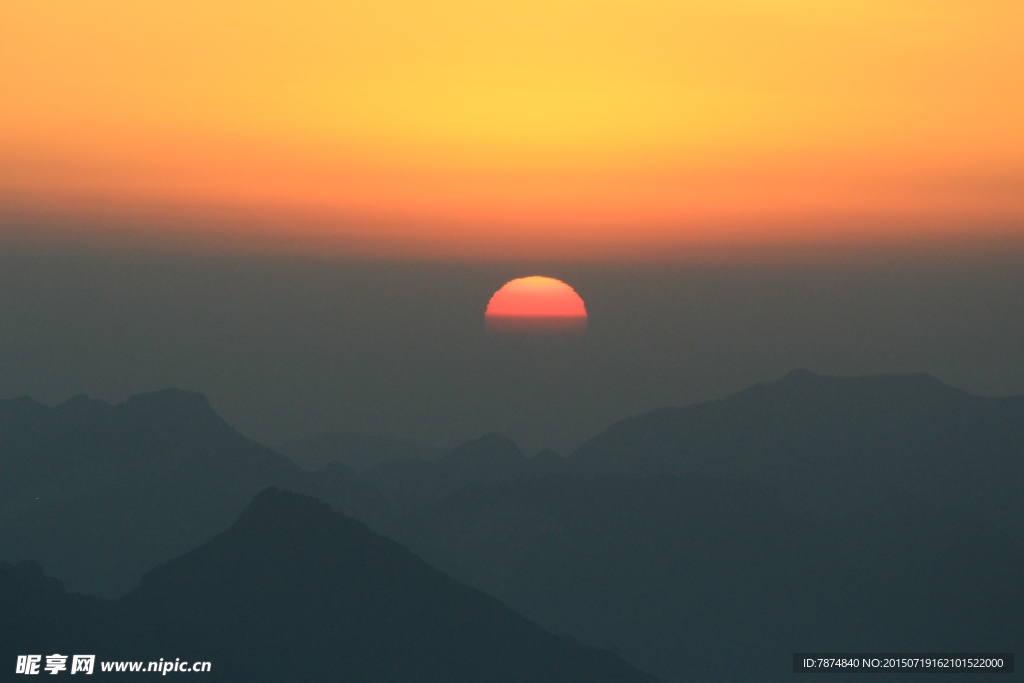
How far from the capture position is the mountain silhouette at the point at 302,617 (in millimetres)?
143000

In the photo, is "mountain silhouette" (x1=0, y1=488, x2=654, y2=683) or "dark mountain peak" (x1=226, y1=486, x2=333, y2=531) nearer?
"mountain silhouette" (x1=0, y1=488, x2=654, y2=683)

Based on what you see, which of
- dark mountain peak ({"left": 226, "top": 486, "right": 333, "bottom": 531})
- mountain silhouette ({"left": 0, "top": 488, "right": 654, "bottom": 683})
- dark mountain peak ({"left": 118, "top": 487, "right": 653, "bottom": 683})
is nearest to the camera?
mountain silhouette ({"left": 0, "top": 488, "right": 654, "bottom": 683})

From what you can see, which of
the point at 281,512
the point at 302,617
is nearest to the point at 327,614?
the point at 302,617

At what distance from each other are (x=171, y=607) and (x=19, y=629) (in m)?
19.3

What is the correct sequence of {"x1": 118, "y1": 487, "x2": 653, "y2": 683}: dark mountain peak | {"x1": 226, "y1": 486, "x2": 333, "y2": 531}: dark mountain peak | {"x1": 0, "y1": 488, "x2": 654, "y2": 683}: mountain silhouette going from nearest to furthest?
1. {"x1": 0, "y1": 488, "x2": 654, "y2": 683}: mountain silhouette
2. {"x1": 118, "y1": 487, "x2": 653, "y2": 683}: dark mountain peak
3. {"x1": 226, "y1": 486, "x2": 333, "y2": 531}: dark mountain peak

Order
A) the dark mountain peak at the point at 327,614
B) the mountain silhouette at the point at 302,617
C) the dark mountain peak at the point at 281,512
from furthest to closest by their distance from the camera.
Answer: the dark mountain peak at the point at 281,512
the dark mountain peak at the point at 327,614
the mountain silhouette at the point at 302,617

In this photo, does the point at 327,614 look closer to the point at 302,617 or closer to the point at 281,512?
the point at 302,617

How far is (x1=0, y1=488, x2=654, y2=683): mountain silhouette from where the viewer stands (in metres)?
143

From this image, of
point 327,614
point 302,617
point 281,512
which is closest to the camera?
point 302,617

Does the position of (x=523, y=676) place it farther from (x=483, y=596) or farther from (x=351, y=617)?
(x=351, y=617)

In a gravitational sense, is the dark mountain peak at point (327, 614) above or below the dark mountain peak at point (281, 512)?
below

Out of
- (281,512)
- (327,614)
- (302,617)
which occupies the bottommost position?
(302,617)

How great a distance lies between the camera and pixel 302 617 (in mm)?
153625

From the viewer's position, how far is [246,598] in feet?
506
